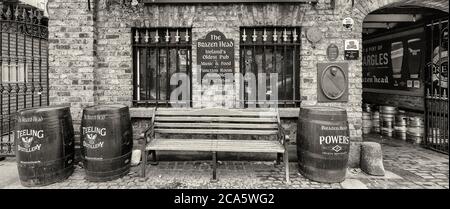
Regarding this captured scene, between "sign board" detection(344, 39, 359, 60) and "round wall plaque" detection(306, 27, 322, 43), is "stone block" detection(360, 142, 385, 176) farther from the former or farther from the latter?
"round wall plaque" detection(306, 27, 322, 43)

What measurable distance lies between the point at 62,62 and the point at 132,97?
4.26 feet

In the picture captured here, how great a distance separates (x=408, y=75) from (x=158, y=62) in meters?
6.21

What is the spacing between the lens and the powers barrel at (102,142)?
4.27 m

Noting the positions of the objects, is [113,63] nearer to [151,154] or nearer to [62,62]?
[62,62]

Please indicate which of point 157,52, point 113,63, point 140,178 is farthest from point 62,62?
point 140,178

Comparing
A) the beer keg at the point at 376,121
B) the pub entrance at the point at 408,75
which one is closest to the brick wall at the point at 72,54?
the pub entrance at the point at 408,75

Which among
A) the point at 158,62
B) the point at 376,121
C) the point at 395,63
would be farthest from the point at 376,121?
the point at 158,62

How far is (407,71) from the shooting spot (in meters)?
7.70

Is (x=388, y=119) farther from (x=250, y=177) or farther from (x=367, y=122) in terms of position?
(x=250, y=177)

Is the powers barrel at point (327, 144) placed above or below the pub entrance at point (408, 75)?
below

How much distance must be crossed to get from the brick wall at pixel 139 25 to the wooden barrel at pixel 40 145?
3.43 feet

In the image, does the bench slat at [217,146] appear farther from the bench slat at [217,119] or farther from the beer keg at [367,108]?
the beer keg at [367,108]

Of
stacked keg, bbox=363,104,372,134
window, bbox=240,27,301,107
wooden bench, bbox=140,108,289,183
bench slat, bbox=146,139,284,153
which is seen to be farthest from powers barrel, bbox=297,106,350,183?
stacked keg, bbox=363,104,372,134

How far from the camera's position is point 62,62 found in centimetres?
524
